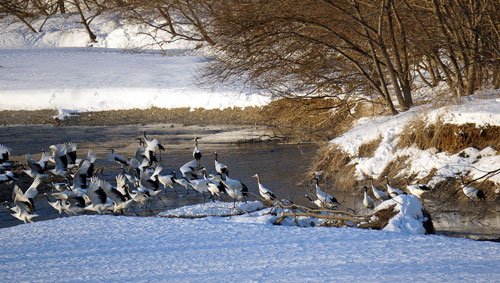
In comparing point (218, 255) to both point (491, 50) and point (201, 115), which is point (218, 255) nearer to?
point (491, 50)

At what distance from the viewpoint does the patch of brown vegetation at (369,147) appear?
1673 cm

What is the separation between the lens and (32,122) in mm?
28797

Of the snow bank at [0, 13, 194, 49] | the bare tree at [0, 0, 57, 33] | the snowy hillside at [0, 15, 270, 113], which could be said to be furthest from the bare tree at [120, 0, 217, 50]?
the bare tree at [0, 0, 57, 33]

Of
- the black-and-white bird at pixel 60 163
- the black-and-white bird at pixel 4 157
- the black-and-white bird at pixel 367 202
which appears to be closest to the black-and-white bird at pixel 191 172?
the black-and-white bird at pixel 60 163

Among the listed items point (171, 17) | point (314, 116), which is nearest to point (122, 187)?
point (314, 116)

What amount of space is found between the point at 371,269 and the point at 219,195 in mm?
8241

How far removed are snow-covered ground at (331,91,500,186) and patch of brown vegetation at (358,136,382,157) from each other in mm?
76

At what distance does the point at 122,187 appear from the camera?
15.0m

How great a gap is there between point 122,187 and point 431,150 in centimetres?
560

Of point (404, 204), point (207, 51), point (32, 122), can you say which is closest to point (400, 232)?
point (404, 204)

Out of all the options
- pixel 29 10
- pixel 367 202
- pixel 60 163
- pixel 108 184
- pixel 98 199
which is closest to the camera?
pixel 367 202

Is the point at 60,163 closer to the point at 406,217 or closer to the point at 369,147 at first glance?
the point at 369,147

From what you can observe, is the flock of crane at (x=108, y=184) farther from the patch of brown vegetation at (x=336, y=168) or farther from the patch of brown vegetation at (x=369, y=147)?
the patch of brown vegetation at (x=369, y=147)

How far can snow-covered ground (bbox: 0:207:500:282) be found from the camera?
7.65 meters
